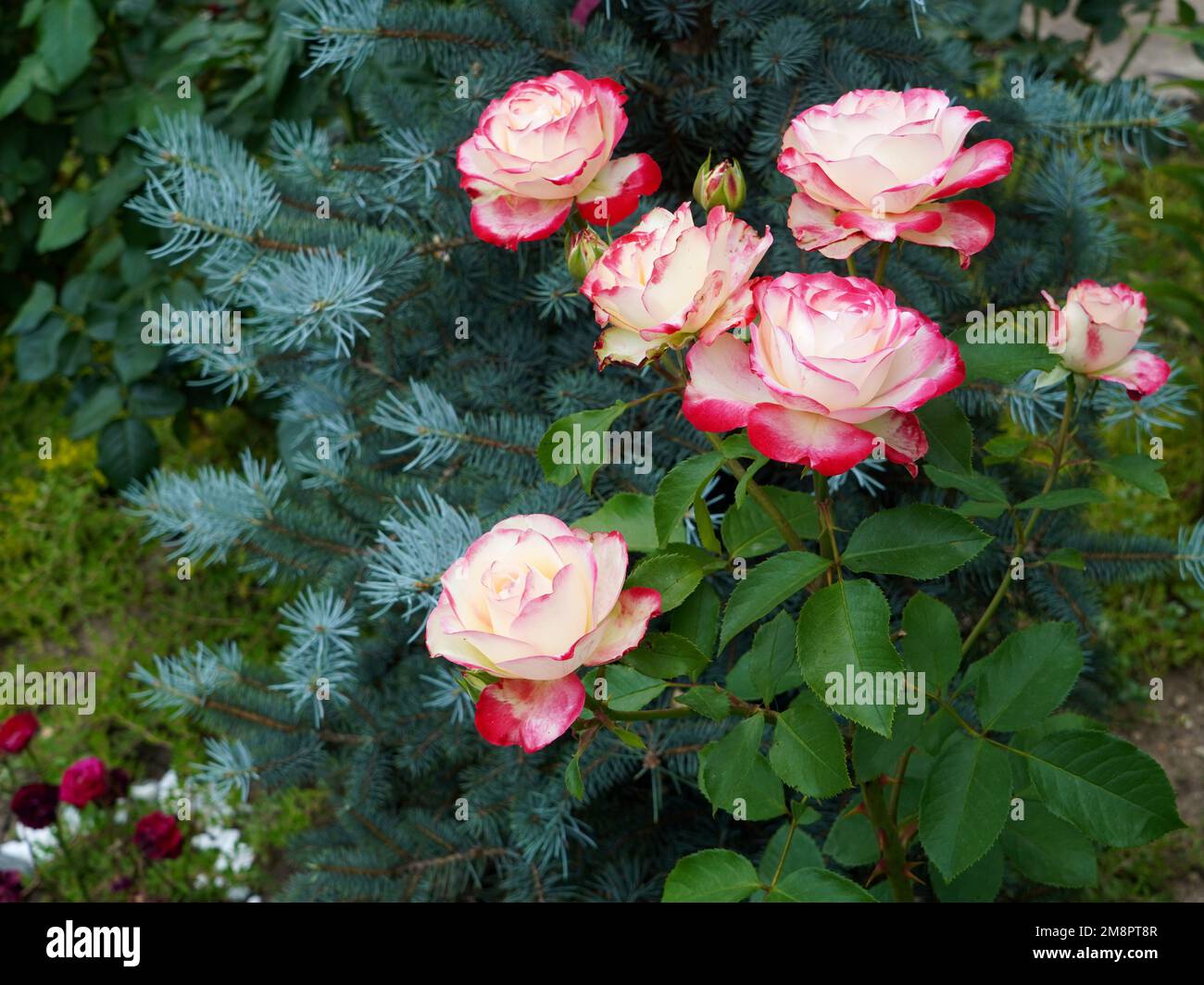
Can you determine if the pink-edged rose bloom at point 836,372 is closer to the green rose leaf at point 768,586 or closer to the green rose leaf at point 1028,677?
the green rose leaf at point 768,586

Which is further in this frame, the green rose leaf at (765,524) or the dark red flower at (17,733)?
the dark red flower at (17,733)

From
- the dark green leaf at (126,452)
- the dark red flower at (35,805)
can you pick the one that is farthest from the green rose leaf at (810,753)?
the dark green leaf at (126,452)

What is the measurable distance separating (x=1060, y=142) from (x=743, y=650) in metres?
0.75

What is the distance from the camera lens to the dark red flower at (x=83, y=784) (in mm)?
1553

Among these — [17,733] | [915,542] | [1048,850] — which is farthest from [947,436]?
[17,733]

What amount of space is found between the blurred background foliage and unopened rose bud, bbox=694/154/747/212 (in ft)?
3.74

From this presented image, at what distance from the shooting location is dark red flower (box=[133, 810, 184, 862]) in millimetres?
1561

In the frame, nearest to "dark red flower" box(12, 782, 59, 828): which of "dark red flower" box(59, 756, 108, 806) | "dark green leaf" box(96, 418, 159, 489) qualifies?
"dark red flower" box(59, 756, 108, 806)

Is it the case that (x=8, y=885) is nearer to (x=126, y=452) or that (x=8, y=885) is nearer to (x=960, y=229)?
(x=126, y=452)

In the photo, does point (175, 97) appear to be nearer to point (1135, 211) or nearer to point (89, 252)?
point (89, 252)

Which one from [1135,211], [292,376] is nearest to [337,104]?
[292,376]

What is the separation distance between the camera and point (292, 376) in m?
1.51

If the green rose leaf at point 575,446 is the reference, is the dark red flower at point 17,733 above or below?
below

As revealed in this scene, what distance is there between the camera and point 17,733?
1.60 meters
